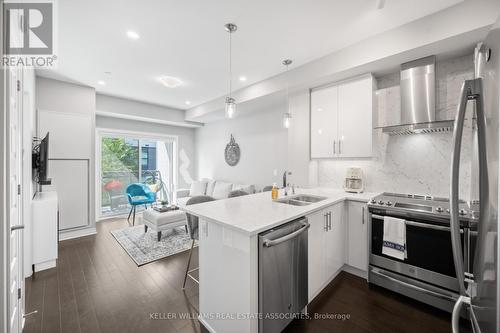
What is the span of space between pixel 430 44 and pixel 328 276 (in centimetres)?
262

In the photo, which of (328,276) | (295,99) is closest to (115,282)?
(328,276)

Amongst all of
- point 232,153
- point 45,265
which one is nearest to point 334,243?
point 232,153

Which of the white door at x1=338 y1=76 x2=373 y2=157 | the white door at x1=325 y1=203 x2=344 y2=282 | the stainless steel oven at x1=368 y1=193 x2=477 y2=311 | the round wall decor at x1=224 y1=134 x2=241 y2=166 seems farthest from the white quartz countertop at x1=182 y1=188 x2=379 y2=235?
the round wall decor at x1=224 y1=134 x2=241 y2=166

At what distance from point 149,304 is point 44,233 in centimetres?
188

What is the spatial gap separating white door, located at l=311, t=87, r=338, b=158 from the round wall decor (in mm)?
2434

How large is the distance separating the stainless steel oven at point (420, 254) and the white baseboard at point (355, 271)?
209 millimetres

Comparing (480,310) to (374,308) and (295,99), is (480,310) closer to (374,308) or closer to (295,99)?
(374,308)

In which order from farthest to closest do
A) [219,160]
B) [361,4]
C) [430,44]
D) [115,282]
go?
[219,160], [115,282], [430,44], [361,4]

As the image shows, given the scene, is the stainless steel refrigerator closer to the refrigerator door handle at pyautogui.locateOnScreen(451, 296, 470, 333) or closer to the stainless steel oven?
the refrigerator door handle at pyautogui.locateOnScreen(451, 296, 470, 333)

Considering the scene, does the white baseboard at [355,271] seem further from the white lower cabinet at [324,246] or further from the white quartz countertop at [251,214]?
the white quartz countertop at [251,214]

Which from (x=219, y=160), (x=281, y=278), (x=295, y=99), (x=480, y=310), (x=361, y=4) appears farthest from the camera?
(x=219, y=160)

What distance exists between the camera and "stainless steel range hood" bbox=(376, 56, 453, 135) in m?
2.20

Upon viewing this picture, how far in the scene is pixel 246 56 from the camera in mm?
2791

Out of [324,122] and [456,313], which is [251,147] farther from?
[456,313]
